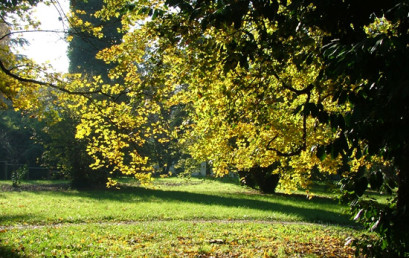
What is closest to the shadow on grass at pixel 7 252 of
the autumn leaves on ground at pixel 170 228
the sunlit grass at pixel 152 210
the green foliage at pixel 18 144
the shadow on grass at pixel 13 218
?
the autumn leaves on ground at pixel 170 228

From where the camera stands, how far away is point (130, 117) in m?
7.48

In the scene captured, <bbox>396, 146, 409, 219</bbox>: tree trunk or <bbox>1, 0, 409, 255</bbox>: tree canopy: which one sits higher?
<bbox>1, 0, 409, 255</bbox>: tree canopy

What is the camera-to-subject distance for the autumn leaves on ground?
7.50 metres

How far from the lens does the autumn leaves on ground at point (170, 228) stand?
7.50 m

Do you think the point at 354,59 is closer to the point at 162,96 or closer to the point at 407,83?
the point at 407,83

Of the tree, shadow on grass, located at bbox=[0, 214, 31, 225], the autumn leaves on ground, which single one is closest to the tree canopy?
the tree

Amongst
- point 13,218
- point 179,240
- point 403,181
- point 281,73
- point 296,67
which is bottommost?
point 13,218

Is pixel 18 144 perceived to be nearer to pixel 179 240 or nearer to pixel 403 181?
pixel 179 240

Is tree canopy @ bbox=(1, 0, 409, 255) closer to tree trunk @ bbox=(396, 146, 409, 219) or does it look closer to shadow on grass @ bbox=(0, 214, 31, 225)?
tree trunk @ bbox=(396, 146, 409, 219)

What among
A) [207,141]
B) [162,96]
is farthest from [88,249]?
[207,141]

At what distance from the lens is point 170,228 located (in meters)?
10.3

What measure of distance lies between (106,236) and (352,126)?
7383mm

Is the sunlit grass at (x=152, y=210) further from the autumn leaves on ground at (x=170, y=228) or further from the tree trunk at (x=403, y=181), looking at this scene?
the tree trunk at (x=403, y=181)

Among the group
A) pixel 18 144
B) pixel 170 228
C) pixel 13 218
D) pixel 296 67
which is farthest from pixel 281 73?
pixel 18 144
